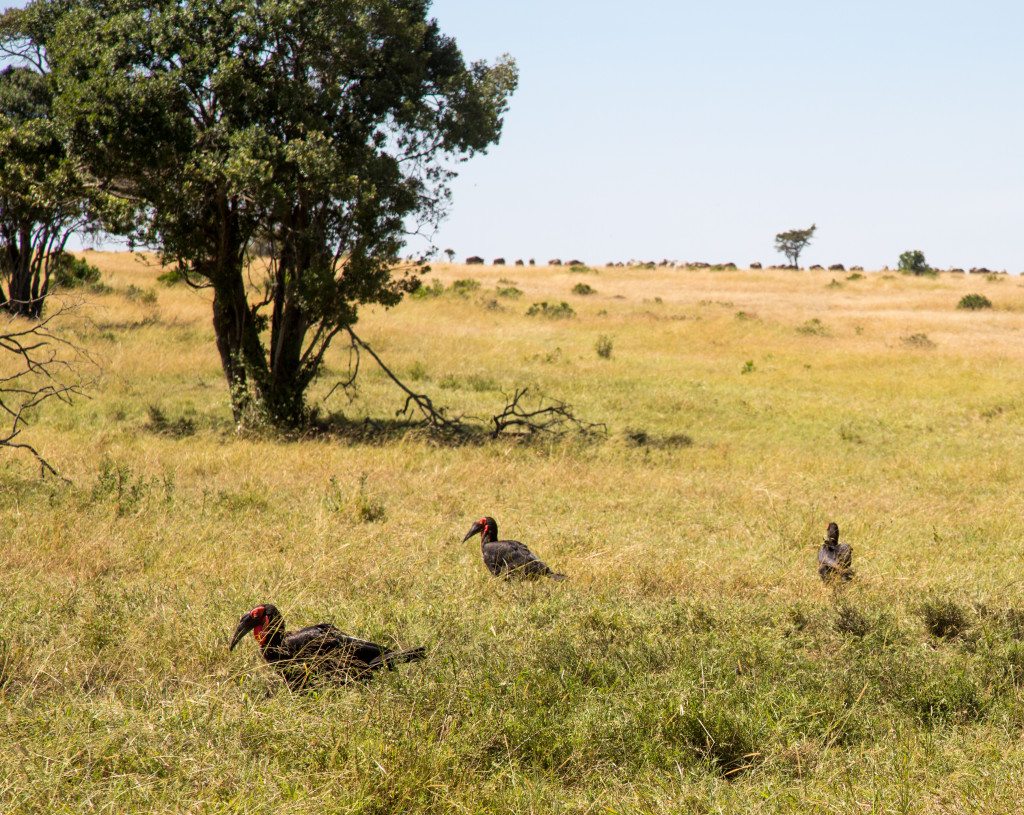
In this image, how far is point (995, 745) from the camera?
4996mm

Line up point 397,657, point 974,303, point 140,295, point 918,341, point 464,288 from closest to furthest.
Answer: point 397,657 → point 918,341 → point 140,295 → point 974,303 → point 464,288

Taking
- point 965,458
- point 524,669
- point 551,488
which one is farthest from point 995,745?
point 965,458

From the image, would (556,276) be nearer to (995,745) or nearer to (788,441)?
(788,441)

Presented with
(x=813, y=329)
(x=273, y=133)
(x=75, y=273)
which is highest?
(x=273, y=133)

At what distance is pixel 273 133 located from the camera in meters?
15.8

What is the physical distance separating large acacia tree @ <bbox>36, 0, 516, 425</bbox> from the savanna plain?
231 centimetres

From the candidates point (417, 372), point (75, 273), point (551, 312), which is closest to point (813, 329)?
point (551, 312)

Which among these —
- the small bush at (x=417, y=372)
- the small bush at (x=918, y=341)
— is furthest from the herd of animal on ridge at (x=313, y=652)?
the small bush at (x=918, y=341)

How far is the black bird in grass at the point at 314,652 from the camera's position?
5633 mm

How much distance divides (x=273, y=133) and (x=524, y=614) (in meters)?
11.1

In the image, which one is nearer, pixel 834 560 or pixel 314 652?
pixel 314 652

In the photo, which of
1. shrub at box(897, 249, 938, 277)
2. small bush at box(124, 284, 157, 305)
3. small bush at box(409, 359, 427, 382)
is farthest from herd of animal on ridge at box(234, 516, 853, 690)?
shrub at box(897, 249, 938, 277)

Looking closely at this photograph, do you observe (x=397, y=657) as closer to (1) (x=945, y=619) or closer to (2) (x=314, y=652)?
(2) (x=314, y=652)

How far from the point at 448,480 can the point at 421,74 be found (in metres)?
7.43
